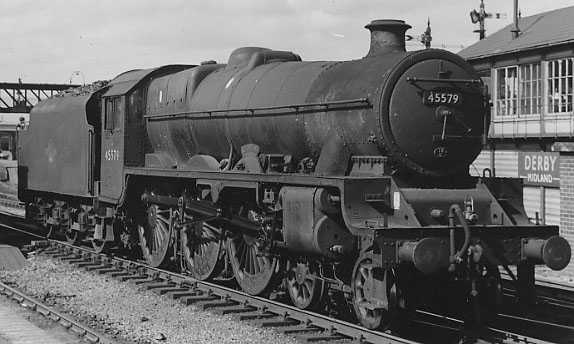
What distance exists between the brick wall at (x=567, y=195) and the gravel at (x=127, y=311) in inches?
374

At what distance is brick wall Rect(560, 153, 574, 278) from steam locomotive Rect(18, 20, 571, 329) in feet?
24.4

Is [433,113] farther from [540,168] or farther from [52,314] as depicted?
[540,168]

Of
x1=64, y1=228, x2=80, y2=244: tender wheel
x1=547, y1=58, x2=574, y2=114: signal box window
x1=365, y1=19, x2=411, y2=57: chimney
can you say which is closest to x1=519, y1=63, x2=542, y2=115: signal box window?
x1=547, y1=58, x2=574, y2=114: signal box window

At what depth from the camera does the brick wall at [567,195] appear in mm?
16641

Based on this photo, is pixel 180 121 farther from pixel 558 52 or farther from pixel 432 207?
pixel 558 52

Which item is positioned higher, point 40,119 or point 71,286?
point 40,119

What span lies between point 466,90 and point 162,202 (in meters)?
6.11

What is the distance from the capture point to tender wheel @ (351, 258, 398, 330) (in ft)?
27.9

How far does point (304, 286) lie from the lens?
1030cm

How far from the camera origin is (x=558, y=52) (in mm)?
17984

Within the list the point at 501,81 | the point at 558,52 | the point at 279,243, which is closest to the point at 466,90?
the point at 279,243

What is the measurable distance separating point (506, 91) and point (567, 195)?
4.28 m

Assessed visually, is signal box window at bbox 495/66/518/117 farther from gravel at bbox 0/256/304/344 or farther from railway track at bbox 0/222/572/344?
gravel at bbox 0/256/304/344

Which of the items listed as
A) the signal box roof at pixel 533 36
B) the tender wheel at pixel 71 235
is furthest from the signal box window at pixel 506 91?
the tender wheel at pixel 71 235
